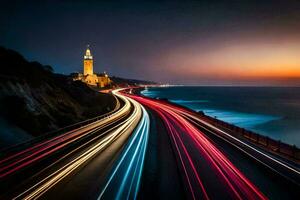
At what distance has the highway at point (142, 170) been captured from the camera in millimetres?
16906

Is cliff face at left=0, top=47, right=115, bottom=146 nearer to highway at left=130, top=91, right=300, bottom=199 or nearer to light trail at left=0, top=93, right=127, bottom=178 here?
light trail at left=0, top=93, right=127, bottom=178

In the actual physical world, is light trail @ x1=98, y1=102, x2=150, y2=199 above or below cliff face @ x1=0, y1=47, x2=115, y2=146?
below

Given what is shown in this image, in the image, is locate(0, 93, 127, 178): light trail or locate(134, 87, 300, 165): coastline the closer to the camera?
locate(0, 93, 127, 178): light trail

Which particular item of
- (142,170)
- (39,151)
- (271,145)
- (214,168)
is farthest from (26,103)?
(271,145)

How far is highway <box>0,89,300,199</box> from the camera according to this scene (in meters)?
16.9

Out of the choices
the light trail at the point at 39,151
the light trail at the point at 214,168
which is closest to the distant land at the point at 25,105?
the light trail at the point at 39,151

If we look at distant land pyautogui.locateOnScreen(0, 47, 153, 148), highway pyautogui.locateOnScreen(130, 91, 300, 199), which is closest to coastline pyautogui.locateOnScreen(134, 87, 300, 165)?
highway pyautogui.locateOnScreen(130, 91, 300, 199)

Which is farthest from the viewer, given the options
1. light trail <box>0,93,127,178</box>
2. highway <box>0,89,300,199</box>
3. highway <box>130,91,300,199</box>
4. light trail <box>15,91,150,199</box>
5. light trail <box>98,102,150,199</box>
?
light trail <box>0,93,127,178</box>

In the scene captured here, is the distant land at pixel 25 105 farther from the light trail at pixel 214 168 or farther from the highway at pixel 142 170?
the light trail at pixel 214 168

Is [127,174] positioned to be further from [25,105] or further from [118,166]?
[25,105]

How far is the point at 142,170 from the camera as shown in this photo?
70.9 ft

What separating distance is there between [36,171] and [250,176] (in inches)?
518

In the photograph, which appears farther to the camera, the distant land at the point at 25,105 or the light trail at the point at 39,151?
the distant land at the point at 25,105

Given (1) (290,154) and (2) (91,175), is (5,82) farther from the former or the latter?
(1) (290,154)
